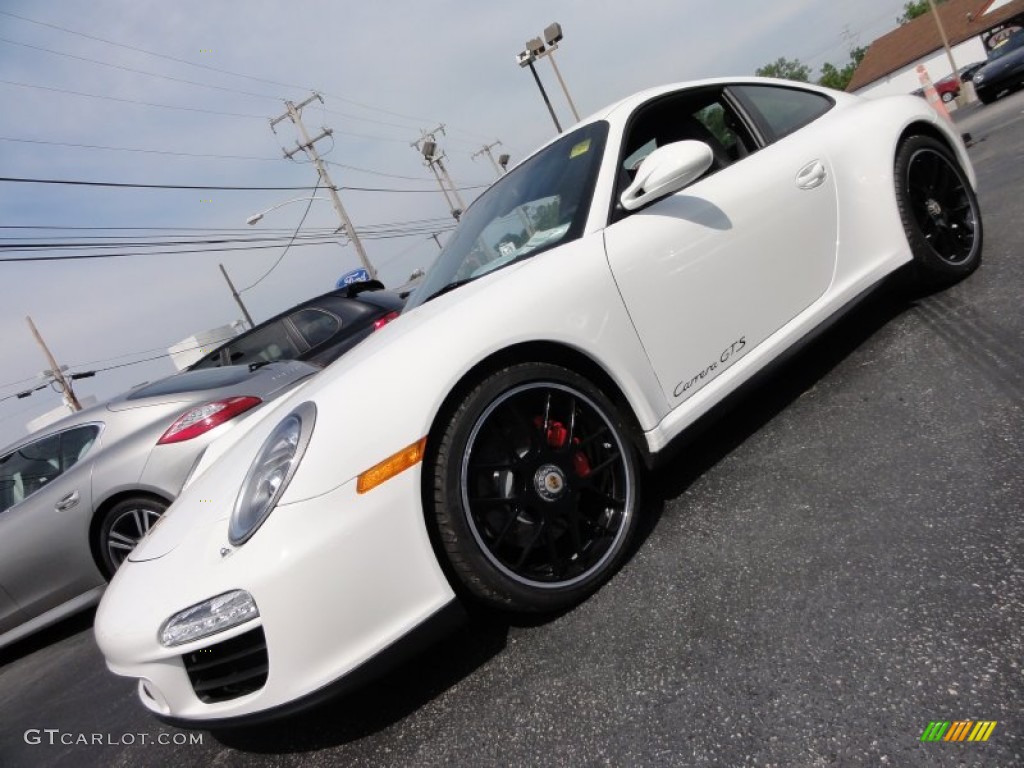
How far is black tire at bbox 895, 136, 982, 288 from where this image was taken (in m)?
3.05

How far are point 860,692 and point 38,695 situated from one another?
3.86m

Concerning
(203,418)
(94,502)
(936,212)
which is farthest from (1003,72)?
(94,502)

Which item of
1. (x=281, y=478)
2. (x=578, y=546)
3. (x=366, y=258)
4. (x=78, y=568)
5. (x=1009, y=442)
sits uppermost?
(x=366, y=258)

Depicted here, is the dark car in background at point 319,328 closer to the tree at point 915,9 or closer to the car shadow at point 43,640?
the car shadow at point 43,640

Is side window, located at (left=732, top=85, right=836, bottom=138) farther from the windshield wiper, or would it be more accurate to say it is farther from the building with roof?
the building with roof

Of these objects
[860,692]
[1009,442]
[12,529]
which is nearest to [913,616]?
[860,692]

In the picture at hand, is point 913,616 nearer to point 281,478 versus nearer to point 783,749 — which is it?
point 783,749

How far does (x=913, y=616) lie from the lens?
1.49 meters

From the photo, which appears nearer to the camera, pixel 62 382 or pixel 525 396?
pixel 525 396

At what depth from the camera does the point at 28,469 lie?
432 centimetres

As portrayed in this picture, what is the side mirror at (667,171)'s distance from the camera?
2.22 m

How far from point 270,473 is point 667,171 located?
155 cm

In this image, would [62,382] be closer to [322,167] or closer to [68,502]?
[322,167]

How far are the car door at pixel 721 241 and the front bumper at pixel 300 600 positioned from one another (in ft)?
3.38
